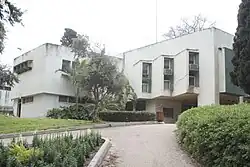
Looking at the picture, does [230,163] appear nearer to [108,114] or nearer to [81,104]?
[108,114]

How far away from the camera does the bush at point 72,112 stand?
32.4 meters

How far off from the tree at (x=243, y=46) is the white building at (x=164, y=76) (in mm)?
8884

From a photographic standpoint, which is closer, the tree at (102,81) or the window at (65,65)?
the tree at (102,81)

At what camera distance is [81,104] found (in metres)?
34.8

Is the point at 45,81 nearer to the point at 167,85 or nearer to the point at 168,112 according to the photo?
the point at 167,85

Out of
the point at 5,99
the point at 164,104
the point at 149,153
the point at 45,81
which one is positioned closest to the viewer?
the point at 149,153

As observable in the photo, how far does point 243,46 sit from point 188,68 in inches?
439

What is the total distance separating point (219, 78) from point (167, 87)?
5.65 meters

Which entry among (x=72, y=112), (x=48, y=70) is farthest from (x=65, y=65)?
(x=72, y=112)

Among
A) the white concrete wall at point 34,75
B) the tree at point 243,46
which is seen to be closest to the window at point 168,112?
the white concrete wall at point 34,75

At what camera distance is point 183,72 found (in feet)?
116

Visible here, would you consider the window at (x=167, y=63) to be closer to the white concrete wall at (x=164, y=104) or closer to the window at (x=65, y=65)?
the white concrete wall at (x=164, y=104)

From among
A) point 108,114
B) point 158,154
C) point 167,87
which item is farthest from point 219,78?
point 158,154

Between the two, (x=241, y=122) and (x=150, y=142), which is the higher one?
(x=241, y=122)
